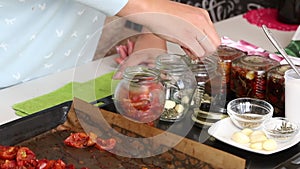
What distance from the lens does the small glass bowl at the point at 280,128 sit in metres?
1.06

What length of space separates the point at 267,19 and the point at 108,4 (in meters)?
0.88

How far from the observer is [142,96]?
3.71ft

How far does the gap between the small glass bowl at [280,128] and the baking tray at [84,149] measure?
121mm

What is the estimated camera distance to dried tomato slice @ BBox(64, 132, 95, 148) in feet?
3.59

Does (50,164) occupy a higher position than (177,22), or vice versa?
(177,22)

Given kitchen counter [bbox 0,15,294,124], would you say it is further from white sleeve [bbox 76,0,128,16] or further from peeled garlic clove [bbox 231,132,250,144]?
peeled garlic clove [bbox 231,132,250,144]

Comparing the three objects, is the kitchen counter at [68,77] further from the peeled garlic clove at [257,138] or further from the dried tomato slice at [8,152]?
the peeled garlic clove at [257,138]

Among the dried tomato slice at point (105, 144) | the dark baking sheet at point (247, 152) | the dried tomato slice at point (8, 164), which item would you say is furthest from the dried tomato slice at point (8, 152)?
the dark baking sheet at point (247, 152)

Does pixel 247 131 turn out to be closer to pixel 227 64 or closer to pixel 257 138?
pixel 257 138

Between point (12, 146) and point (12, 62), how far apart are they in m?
0.38

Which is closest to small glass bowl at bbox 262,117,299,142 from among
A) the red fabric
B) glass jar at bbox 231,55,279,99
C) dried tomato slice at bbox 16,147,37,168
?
glass jar at bbox 231,55,279,99

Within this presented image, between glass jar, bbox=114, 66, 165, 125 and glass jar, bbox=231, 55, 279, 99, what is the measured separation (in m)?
0.19

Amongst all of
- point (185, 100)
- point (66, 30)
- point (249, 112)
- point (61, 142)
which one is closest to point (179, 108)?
point (185, 100)

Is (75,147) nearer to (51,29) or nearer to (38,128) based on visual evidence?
(38,128)
